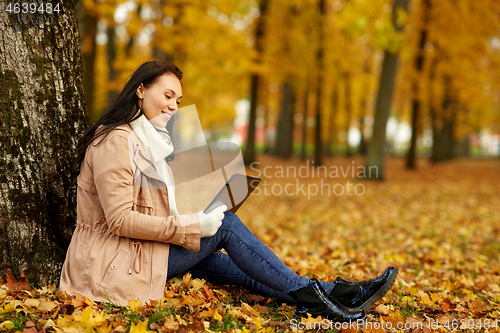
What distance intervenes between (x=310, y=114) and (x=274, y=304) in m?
26.7

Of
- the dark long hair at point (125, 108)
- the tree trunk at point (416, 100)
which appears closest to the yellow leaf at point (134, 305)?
the dark long hair at point (125, 108)

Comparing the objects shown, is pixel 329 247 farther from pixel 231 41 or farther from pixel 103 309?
pixel 231 41

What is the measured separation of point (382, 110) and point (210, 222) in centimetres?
981

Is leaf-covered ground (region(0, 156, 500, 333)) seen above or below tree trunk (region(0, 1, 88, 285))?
below

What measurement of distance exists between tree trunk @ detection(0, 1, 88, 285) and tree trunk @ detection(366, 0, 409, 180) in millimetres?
9668

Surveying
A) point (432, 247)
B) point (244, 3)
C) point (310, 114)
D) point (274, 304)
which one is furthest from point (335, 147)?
point (274, 304)

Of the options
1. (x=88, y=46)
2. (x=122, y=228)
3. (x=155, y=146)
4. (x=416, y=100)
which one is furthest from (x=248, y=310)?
(x=416, y=100)

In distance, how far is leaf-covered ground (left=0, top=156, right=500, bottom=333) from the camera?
2.12 m

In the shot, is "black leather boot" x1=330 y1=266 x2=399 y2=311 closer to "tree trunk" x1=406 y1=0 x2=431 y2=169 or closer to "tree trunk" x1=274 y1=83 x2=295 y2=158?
"tree trunk" x1=406 y1=0 x2=431 y2=169

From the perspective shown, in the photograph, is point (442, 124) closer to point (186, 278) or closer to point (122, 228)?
point (186, 278)

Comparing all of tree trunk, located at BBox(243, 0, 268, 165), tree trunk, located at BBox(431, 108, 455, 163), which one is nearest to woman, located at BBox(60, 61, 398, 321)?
tree trunk, located at BBox(243, 0, 268, 165)

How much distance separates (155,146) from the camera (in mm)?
2254

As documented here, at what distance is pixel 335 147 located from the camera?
29.9 m

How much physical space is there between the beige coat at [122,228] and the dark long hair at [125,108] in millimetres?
64
